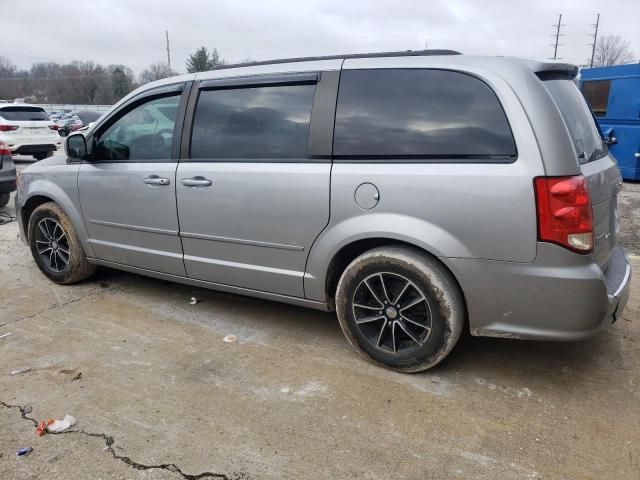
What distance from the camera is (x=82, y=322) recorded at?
12.9 feet

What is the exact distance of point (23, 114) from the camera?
14195 mm

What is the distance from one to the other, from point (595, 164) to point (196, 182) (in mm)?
2472

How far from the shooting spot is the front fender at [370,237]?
2773mm

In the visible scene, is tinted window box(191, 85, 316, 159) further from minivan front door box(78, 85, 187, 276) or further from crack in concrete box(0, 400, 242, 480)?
crack in concrete box(0, 400, 242, 480)

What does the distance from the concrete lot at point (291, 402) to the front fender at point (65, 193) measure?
2.38 feet

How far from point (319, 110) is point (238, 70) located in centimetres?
82

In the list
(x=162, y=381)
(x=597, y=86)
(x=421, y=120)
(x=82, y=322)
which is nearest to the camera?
(x=421, y=120)

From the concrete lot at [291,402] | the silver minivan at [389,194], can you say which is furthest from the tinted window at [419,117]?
the concrete lot at [291,402]

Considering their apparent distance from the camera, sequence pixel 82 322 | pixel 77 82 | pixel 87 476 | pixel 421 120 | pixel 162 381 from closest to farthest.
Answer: pixel 87 476, pixel 421 120, pixel 162 381, pixel 82 322, pixel 77 82

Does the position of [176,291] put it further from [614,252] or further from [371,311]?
[614,252]

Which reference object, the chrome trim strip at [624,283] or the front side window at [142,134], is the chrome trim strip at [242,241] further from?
the chrome trim strip at [624,283]

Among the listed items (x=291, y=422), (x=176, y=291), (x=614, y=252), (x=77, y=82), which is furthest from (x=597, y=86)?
(x=77, y=82)

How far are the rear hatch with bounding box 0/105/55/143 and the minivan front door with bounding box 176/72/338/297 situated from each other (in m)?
12.6

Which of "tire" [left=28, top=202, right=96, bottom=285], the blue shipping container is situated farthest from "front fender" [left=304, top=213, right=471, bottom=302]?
the blue shipping container
